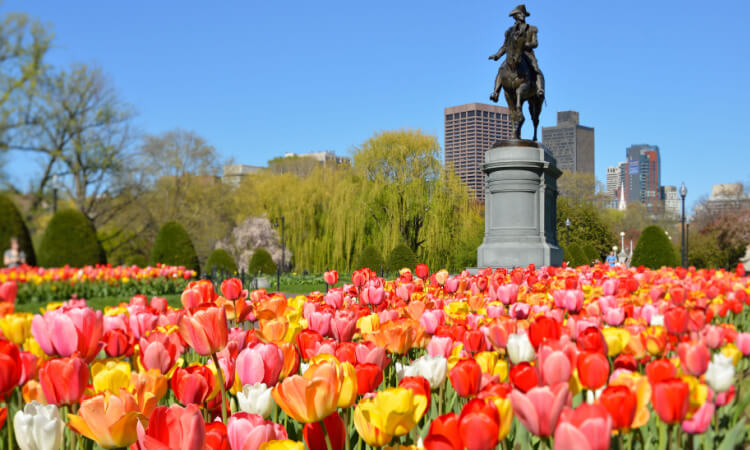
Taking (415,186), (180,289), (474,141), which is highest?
(474,141)

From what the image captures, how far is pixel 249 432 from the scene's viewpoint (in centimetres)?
121

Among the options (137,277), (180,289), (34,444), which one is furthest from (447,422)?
(180,289)

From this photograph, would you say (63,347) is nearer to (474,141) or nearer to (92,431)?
(92,431)

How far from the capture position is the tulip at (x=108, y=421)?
137 centimetres

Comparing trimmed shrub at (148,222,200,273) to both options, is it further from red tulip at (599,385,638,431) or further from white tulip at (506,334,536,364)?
red tulip at (599,385,638,431)

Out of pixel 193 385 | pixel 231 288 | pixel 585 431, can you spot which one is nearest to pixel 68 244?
pixel 231 288

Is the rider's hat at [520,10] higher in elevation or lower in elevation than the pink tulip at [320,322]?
higher

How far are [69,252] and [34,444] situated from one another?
2115 cm

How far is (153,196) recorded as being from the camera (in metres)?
35.5

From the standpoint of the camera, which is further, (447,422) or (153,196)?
(153,196)

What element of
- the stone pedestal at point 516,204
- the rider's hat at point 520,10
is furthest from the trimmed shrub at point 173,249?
the rider's hat at point 520,10

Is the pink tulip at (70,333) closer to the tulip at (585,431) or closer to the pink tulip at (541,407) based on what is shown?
the pink tulip at (541,407)

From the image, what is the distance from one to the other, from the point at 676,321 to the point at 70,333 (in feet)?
7.91

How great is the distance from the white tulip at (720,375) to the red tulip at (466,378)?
762 millimetres
